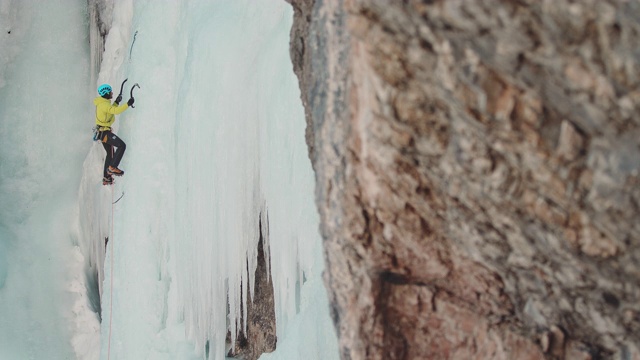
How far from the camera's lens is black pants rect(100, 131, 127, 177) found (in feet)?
25.1

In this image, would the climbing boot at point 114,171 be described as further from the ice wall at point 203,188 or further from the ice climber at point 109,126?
the ice wall at point 203,188

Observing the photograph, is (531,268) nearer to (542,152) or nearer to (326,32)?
(542,152)

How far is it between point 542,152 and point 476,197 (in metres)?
0.41

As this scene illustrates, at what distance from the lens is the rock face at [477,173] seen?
101 inches

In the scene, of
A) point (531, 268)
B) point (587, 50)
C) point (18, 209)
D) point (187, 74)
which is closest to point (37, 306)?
point (18, 209)

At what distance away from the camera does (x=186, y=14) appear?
304 inches

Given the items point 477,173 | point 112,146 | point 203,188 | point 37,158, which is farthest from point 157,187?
point 477,173

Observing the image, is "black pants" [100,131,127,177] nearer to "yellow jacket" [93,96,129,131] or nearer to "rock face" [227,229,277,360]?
"yellow jacket" [93,96,129,131]

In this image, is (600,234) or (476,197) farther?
(476,197)

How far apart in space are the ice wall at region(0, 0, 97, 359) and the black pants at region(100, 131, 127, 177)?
1942 mm

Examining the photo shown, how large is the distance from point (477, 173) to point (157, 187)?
211 inches

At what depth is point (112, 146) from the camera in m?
7.87

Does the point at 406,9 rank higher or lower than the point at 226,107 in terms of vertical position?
lower

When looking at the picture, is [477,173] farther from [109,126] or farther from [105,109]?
[109,126]
